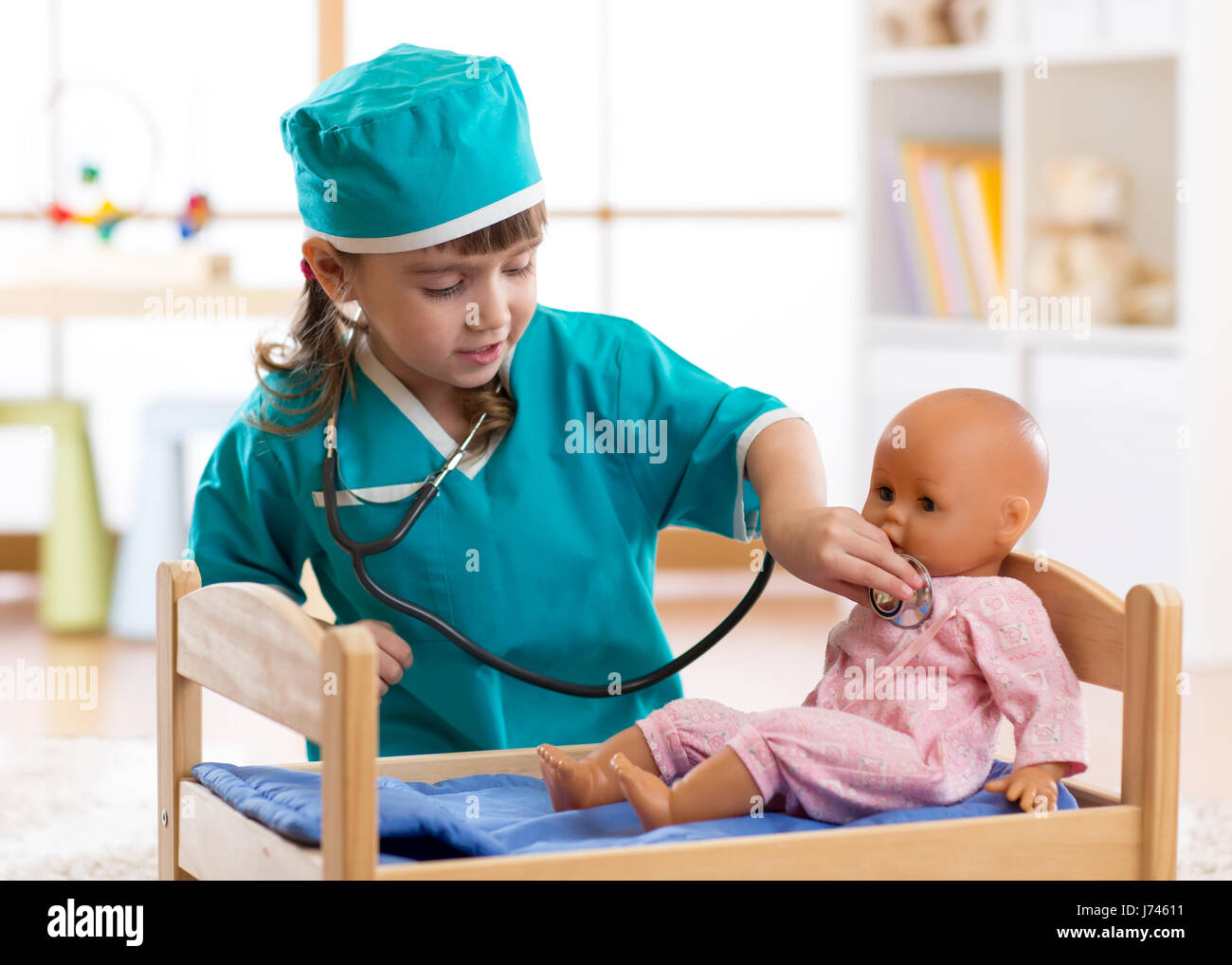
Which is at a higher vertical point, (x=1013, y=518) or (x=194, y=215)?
(x=194, y=215)

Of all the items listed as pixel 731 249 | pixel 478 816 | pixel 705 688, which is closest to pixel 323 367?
pixel 478 816

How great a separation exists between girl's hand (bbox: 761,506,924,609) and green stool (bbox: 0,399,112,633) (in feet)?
7.32

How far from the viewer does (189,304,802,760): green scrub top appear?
1.19 m

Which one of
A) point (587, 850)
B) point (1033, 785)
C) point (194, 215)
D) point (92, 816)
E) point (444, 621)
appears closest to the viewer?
point (587, 850)

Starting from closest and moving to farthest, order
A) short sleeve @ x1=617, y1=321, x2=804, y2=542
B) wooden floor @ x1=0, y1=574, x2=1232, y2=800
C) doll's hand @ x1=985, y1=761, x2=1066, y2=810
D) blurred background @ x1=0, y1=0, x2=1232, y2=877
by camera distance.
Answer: doll's hand @ x1=985, y1=761, x2=1066, y2=810 < short sleeve @ x1=617, y1=321, x2=804, y2=542 < wooden floor @ x1=0, y1=574, x2=1232, y2=800 < blurred background @ x1=0, y1=0, x2=1232, y2=877

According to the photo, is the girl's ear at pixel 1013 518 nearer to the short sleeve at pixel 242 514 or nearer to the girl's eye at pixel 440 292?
the girl's eye at pixel 440 292

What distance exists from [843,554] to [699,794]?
184mm

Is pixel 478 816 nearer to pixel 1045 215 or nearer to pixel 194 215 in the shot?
pixel 1045 215

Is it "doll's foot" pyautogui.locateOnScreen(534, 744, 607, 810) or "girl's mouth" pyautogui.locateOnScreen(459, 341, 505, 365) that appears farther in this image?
"girl's mouth" pyautogui.locateOnScreen(459, 341, 505, 365)

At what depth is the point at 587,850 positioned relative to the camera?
0.82m

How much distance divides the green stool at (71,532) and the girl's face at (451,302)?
1.96 metres

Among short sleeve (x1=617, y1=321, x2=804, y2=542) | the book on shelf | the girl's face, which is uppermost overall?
the book on shelf

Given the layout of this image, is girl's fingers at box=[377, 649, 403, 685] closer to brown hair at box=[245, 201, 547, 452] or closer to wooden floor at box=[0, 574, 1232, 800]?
brown hair at box=[245, 201, 547, 452]

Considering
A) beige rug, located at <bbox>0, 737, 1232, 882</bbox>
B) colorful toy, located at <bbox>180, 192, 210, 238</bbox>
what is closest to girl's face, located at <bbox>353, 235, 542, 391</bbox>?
beige rug, located at <bbox>0, 737, 1232, 882</bbox>
